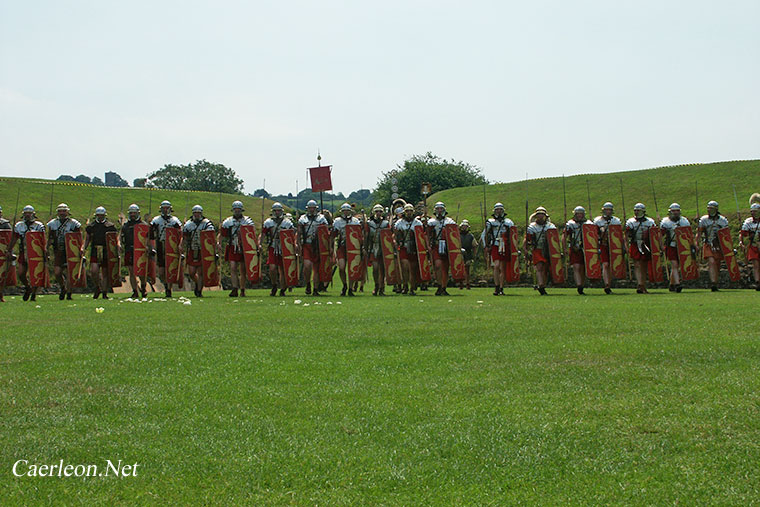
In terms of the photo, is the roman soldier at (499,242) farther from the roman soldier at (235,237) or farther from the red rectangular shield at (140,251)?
the red rectangular shield at (140,251)

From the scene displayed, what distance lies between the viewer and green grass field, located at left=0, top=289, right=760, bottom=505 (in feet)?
14.4

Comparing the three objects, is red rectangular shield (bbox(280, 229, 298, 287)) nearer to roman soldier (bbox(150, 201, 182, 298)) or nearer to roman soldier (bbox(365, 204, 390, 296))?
roman soldier (bbox(365, 204, 390, 296))

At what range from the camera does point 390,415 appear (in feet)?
19.0

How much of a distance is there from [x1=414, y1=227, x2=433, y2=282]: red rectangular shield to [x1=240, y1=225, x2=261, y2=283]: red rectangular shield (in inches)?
172

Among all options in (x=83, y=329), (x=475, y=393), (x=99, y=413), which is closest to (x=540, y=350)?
(x=475, y=393)

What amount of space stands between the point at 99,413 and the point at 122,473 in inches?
55.5

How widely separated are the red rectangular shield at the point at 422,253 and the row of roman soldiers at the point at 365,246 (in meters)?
0.03

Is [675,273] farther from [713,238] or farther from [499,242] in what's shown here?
[499,242]

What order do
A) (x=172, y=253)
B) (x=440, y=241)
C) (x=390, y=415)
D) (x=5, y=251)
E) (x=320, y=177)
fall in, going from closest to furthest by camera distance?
(x=390, y=415) < (x=5, y=251) < (x=172, y=253) < (x=440, y=241) < (x=320, y=177)

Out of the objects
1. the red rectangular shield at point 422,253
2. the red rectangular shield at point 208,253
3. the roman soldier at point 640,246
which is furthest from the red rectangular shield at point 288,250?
the roman soldier at point 640,246

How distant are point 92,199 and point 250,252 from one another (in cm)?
2738

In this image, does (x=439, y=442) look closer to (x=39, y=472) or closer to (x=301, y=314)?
(x=39, y=472)

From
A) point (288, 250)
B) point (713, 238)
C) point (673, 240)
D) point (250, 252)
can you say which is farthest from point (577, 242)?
point (250, 252)

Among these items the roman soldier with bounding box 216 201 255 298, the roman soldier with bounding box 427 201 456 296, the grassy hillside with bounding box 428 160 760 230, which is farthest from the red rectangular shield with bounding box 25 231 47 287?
the grassy hillside with bounding box 428 160 760 230
